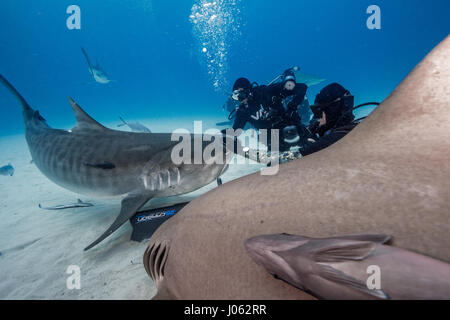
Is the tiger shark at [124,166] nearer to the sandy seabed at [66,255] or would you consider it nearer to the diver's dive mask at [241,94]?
the sandy seabed at [66,255]

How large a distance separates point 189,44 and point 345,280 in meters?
120

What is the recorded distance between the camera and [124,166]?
3.34m

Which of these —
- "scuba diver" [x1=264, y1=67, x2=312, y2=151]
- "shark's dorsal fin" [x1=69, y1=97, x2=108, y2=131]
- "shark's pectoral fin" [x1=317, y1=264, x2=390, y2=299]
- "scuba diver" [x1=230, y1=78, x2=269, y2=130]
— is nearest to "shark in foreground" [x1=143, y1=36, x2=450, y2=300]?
"shark's pectoral fin" [x1=317, y1=264, x2=390, y2=299]

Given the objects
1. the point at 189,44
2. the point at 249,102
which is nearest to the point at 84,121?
the point at 249,102

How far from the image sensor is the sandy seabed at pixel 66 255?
2.11 metres

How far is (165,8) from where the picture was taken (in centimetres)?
Result: 9094

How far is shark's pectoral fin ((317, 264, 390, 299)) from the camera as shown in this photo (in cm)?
62

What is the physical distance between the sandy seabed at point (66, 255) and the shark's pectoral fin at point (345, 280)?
1.76 meters

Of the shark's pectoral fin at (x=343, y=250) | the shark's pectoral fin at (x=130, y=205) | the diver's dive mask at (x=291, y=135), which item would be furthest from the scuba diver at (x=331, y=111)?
the shark's pectoral fin at (x=130, y=205)

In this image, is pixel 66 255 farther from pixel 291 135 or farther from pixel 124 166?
pixel 291 135
